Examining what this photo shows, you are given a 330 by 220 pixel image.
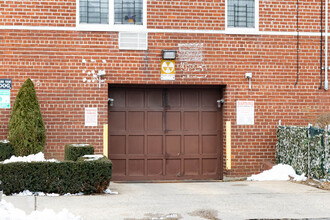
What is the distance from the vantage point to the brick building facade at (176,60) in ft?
47.2

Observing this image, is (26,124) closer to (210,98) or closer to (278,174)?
(210,98)

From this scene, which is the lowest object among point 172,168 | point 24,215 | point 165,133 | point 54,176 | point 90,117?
point 172,168

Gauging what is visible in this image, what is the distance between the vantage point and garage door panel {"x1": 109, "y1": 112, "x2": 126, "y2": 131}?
15.1 m

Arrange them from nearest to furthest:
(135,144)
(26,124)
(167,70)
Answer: (26,124), (167,70), (135,144)

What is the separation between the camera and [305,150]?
12.8 m

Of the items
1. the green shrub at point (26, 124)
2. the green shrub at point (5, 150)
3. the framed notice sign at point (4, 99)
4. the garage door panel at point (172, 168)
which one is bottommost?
the garage door panel at point (172, 168)

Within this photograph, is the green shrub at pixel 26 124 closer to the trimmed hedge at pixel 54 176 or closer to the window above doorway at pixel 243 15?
the trimmed hedge at pixel 54 176

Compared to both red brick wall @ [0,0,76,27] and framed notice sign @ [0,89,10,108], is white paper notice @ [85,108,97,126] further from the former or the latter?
red brick wall @ [0,0,76,27]

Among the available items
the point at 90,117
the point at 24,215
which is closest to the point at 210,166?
the point at 90,117

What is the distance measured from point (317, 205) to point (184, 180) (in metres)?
6.38

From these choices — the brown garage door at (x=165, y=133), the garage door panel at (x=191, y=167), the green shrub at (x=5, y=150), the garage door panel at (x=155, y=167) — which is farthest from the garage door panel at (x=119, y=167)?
the green shrub at (x=5, y=150)

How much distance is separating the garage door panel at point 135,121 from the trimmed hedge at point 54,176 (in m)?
4.72

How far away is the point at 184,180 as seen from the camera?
15.4m

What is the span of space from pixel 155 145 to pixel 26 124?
366cm
